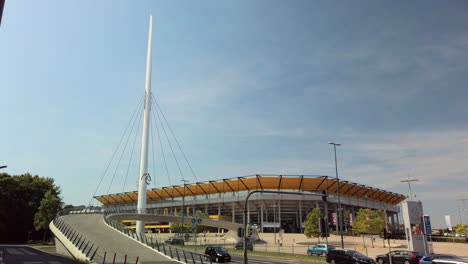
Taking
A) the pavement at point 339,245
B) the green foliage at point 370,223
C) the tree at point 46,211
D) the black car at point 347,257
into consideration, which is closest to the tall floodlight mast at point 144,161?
the pavement at point 339,245

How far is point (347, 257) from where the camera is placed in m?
32.6

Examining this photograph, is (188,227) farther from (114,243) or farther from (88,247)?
(88,247)

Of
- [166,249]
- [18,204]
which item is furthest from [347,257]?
[18,204]

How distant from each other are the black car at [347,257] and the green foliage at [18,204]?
77.0 meters

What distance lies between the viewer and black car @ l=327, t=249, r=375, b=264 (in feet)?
103

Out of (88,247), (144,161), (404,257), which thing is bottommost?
(404,257)

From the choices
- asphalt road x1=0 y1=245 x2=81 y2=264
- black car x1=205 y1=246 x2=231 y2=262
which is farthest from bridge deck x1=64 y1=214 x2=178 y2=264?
black car x1=205 y1=246 x2=231 y2=262

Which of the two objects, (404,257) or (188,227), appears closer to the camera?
(404,257)

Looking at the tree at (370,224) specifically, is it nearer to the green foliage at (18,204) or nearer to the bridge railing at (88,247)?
the bridge railing at (88,247)

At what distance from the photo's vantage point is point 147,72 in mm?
78500

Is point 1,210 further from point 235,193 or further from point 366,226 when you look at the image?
point 366,226

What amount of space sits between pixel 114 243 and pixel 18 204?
69.3 m

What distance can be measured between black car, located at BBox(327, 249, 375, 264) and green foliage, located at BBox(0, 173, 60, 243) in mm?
76974

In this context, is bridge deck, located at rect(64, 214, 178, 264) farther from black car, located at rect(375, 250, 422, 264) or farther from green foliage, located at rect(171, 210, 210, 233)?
green foliage, located at rect(171, 210, 210, 233)
